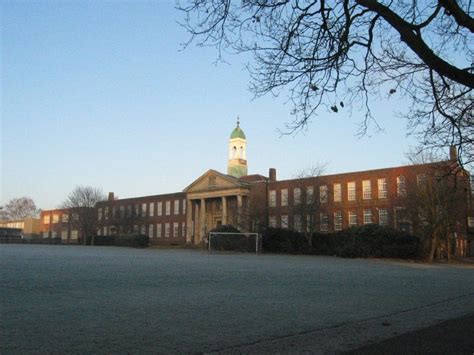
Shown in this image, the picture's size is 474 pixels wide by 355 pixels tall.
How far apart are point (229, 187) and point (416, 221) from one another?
36.6 m

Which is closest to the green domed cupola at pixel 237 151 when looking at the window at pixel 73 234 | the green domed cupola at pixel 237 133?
the green domed cupola at pixel 237 133

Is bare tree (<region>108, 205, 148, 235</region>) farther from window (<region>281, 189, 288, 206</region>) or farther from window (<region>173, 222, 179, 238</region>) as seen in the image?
window (<region>281, 189, 288, 206</region>)

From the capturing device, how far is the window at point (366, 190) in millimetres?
62438

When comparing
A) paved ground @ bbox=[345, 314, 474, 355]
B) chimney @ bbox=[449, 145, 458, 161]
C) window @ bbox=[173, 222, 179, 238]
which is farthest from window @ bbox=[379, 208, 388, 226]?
paved ground @ bbox=[345, 314, 474, 355]

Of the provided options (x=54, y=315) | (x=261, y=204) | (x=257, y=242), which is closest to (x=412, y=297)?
(x=54, y=315)

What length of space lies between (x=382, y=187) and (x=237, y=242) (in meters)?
20.5

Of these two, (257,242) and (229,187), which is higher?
(229,187)

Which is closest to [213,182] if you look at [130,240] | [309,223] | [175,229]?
[175,229]

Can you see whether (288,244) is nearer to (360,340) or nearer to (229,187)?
(229,187)

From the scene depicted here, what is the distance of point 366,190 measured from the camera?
62.9 metres

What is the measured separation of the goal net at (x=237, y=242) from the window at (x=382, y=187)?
18488 millimetres

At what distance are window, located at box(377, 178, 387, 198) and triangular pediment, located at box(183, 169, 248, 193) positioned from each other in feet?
70.0

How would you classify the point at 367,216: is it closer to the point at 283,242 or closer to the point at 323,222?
the point at 323,222

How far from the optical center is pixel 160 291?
1216 centimetres
